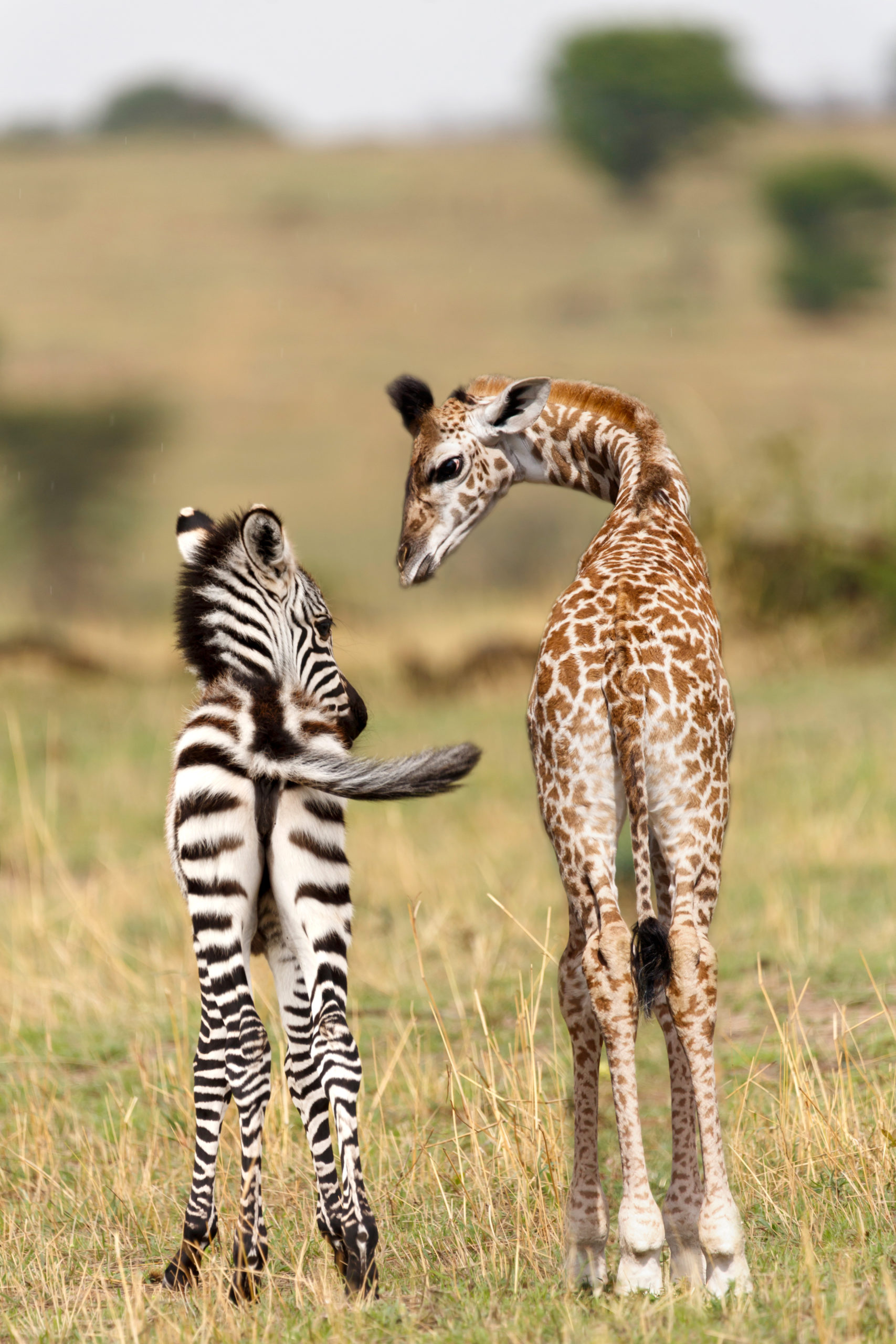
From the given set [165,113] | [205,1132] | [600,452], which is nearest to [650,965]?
[205,1132]

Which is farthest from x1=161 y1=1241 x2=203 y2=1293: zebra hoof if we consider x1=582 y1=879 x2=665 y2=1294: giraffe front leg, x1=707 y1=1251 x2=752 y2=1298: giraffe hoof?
x1=707 y1=1251 x2=752 y2=1298: giraffe hoof

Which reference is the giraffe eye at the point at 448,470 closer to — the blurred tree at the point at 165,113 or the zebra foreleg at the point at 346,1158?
the zebra foreleg at the point at 346,1158

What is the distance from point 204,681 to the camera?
4.60 m

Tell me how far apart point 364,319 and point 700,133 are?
80.2 feet

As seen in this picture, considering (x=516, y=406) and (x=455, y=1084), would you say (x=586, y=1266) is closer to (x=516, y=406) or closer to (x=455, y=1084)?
A: (x=455, y=1084)

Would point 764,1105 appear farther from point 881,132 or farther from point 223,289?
point 881,132

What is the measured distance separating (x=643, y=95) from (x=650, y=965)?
6832 cm

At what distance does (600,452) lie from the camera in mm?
5668

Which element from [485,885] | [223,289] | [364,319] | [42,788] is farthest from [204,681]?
[223,289]

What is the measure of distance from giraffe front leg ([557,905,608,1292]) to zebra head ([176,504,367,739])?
1153 millimetres

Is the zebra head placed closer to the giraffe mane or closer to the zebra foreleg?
the zebra foreleg

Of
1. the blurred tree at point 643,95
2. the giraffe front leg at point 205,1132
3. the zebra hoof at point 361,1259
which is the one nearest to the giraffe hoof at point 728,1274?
the zebra hoof at point 361,1259

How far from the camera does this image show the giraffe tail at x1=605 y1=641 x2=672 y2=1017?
427 centimetres

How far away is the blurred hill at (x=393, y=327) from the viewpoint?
30.0 metres
